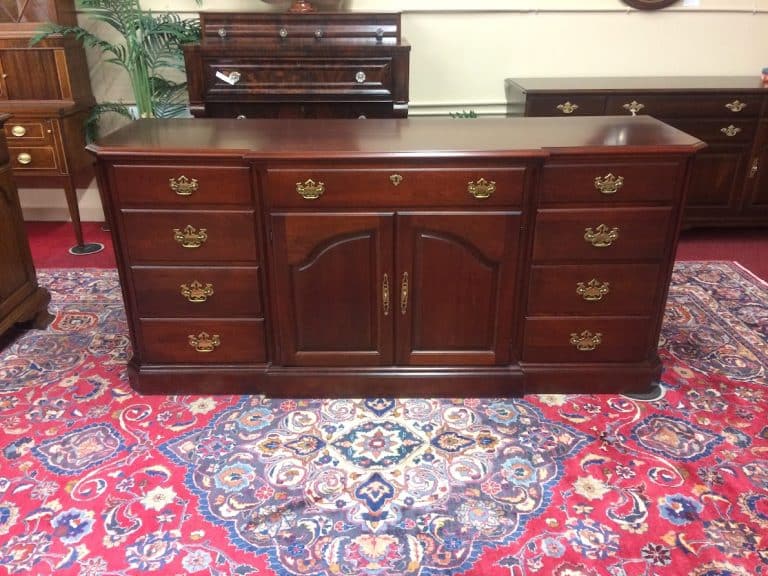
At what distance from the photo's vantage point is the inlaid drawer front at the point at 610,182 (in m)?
2.05

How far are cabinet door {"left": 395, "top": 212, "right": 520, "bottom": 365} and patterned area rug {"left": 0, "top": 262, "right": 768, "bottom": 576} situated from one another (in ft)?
0.67

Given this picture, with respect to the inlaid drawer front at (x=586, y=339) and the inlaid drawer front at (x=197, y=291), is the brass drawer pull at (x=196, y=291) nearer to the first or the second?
the inlaid drawer front at (x=197, y=291)

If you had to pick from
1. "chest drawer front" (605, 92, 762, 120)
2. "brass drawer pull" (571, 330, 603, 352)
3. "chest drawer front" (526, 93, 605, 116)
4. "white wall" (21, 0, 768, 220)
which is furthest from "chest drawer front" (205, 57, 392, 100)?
"brass drawer pull" (571, 330, 603, 352)

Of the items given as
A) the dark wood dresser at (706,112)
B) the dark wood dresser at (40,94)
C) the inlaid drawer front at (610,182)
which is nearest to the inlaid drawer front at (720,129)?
the dark wood dresser at (706,112)

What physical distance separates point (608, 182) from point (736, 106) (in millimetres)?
2055

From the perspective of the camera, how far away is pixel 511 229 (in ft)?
6.94

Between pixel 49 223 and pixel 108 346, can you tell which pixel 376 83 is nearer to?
pixel 108 346

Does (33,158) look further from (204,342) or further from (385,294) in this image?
(385,294)

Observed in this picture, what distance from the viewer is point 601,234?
2.14 meters

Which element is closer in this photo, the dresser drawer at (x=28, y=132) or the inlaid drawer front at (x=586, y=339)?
the inlaid drawer front at (x=586, y=339)

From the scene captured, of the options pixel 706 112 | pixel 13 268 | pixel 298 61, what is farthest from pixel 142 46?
pixel 706 112

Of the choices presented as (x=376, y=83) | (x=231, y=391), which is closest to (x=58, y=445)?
(x=231, y=391)

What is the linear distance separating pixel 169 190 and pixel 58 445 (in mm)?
911

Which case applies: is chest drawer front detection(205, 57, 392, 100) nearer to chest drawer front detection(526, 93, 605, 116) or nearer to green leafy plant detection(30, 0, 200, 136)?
green leafy plant detection(30, 0, 200, 136)
